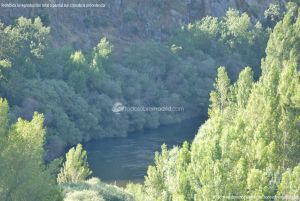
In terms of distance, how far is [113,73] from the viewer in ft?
396

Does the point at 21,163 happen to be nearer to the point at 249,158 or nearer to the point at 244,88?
the point at 249,158

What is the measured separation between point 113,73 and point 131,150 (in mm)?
22763

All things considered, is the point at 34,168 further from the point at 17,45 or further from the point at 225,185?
the point at 17,45

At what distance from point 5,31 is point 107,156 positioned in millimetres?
24778

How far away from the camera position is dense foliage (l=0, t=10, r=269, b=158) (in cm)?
9994

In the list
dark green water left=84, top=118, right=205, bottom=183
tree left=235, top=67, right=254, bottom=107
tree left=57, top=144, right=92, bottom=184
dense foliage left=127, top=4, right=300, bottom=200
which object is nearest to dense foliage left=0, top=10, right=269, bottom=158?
dark green water left=84, top=118, right=205, bottom=183

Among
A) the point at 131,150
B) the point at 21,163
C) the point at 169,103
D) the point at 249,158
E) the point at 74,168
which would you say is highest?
the point at 169,103

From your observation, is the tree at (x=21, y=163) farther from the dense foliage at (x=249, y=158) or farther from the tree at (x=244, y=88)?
the tree at (x=244, y=88)

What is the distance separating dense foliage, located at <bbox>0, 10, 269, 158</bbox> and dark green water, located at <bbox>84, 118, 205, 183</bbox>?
2.52 metres

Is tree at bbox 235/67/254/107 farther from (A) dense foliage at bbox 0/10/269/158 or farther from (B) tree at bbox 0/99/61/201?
(A) dense foliage at bbox 0/10/269/158

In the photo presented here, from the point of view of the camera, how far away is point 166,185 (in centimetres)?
5584

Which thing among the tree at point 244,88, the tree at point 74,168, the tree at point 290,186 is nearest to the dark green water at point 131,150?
the tree at point 74,168

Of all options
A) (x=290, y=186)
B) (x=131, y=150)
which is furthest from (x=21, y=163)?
(x=131, y=150)

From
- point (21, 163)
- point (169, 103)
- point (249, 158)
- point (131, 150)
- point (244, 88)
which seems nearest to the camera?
point (21, 163)
